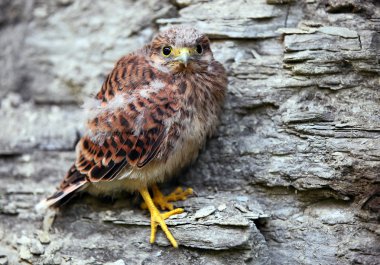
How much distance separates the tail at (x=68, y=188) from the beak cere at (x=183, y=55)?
1.19 metres

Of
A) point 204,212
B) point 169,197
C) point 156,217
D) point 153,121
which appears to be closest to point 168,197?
point 169,197

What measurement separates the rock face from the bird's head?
47cm

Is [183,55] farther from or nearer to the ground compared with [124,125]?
farther from the ground

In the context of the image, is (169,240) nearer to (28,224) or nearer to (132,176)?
(132,176)

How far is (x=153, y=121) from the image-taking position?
377 cm

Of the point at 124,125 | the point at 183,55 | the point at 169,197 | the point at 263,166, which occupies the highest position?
the point at 183,55

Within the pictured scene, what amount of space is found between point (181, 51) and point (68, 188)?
140 cm

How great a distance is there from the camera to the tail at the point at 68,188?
409cm

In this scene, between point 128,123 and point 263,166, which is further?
point 263,166

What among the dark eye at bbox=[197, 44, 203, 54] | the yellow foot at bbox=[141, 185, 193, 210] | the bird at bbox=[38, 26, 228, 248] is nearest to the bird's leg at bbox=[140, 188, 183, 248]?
the bird at bbox=[38, 26, 228, 248]

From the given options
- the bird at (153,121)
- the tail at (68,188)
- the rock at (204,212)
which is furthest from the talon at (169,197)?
the tail at (68,188)

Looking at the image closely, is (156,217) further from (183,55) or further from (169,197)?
(183,55)

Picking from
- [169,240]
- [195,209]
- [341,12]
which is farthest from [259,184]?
[341,12]

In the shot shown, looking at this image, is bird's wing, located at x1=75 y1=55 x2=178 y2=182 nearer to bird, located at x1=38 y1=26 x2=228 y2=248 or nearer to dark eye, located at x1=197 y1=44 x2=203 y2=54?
bird, located at x1=38 y1=26 x2=228 y2=248
